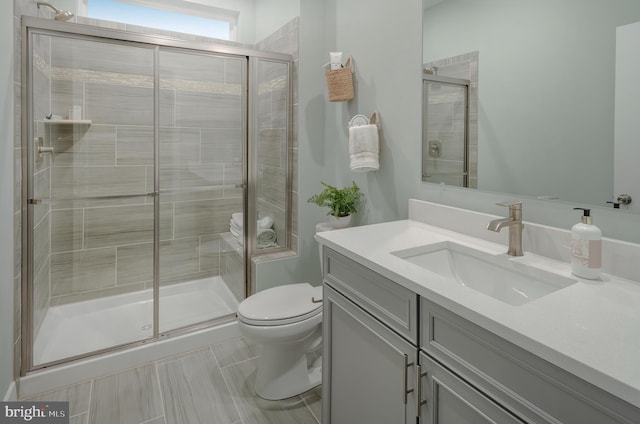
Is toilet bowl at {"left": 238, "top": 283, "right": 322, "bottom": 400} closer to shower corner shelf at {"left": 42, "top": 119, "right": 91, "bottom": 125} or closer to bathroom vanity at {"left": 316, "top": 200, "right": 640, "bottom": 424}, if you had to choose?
bathroom vanity at {"left": 316, "top": 200, "right": 640, "bottom": 424}

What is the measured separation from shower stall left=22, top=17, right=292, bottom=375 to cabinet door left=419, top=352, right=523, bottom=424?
1763 millimetres

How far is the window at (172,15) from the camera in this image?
2.72 meters

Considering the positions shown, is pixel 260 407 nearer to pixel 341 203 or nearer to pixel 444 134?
pixel 341 203

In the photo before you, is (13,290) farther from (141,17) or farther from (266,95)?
A: (141,17)

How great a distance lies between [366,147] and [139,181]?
1454mm

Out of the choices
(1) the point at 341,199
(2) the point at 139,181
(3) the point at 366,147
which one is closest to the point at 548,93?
(3) the point at 366,147

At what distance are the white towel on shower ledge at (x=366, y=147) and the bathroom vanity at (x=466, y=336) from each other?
20.4 inches

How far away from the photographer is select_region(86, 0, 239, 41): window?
8.93ft

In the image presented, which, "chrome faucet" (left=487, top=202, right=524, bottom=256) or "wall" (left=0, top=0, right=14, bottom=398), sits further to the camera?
"wall" (left=0, top=0, right=14, bottom=398)

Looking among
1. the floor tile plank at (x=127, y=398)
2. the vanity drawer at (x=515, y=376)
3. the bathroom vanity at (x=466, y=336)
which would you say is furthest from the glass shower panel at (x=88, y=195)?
the vanity drawer at (x=515, y=376)

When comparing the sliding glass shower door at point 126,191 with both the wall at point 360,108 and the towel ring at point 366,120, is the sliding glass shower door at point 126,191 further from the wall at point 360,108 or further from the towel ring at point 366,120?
the towel ring at point 366,120

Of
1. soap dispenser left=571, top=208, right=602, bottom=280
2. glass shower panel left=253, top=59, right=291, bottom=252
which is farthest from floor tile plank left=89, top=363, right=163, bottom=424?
soap dispenser left=571, top=208, right=602, bottom=280

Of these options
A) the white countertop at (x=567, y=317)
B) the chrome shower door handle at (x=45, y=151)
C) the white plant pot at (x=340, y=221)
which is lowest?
the white countertop at (x=567, y=317)

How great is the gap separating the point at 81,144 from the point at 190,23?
1494mm
